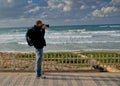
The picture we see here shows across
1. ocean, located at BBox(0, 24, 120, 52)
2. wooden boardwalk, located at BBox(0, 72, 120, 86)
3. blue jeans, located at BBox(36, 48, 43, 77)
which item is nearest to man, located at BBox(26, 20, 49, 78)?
blue jeans, located at BBox(36, 48, 43, 77)

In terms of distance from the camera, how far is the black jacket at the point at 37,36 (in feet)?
30.4

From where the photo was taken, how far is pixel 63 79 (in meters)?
9.62

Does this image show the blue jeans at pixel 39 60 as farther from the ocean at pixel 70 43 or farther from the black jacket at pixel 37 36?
the ocean at pixel 70 43

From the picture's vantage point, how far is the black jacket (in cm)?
928

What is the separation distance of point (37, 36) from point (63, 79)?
1570 millimetres

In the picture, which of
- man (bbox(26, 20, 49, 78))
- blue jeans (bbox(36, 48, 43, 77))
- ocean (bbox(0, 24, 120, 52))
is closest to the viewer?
man (bbox(26, 20, 49, 78))

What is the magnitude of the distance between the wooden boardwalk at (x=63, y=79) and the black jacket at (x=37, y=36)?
1100 millimetres

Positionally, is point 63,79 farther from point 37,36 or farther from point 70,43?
point 70,43

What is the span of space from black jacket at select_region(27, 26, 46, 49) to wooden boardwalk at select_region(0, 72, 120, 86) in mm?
1100

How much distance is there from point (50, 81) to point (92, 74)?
1.75m

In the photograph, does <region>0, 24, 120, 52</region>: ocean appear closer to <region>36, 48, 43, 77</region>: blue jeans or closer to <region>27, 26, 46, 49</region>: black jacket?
<region>36, 48, 43, 77</region>: blue jeans

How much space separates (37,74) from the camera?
384 inches

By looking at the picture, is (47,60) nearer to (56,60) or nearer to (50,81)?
(56,60)

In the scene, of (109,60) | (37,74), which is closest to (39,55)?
(37,74)
